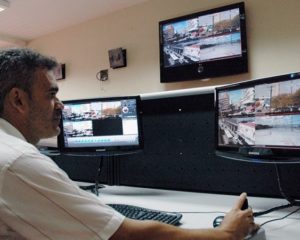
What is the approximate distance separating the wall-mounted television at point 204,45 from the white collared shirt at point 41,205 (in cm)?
279

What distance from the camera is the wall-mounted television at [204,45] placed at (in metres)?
3.18

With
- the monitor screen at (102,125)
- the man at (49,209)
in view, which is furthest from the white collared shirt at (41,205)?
the monitor screen at (102,125)

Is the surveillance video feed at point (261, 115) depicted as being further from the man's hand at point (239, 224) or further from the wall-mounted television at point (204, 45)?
the wall-mounted television at point (204, 45)

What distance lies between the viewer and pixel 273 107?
1079 mm

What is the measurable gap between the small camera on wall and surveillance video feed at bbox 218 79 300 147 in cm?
292

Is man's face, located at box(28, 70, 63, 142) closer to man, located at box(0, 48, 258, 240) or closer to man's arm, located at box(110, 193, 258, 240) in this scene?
man, located at box(0, 48, 258, 240)

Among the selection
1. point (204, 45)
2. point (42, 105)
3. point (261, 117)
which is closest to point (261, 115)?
point (261, 117)

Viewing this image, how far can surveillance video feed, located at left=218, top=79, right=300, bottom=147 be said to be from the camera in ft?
3.35

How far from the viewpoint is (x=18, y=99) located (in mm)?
802

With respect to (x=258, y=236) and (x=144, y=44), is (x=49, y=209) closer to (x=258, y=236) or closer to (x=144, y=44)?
(x=258, y=236)

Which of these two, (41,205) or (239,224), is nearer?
(41,205)

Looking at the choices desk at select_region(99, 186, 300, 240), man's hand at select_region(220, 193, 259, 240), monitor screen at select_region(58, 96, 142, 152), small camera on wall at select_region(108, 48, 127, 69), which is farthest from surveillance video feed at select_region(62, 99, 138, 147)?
small camera on wall at select_region(108, 48, 127, 69)

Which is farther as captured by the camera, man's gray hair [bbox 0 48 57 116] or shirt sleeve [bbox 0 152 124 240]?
man's gray hair [bbox 0 48 57 116]

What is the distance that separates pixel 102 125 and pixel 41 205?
0.91 meters
